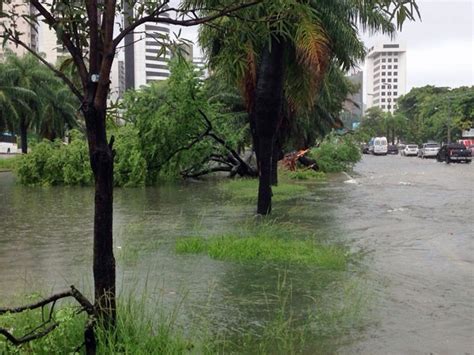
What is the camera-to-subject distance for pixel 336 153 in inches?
1407

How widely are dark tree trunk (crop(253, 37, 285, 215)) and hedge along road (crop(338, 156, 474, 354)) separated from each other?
83.8 inches

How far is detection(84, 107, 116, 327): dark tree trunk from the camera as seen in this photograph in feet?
14.8

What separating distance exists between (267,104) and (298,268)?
570cm

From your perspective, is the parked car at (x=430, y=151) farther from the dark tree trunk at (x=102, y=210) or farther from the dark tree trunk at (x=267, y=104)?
the dark tree trunk at (x=102, y=210)

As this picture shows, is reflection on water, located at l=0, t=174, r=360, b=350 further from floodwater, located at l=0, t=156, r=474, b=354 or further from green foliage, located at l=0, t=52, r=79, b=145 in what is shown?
green foliage, located at l=0, t=52, r=79, b=145

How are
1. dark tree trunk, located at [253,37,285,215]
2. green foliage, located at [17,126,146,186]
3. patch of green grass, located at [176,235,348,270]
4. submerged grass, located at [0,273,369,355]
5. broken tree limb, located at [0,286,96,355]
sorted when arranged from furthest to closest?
green foliage, located at [17,126,146,186] → dark tree trunk, located at [253,37,285,215] → patch of green grass, located at [176,235,348,270] → submerged grass, located at [0,273,369,355] → broken tree limb, located at [0,286,96,355]

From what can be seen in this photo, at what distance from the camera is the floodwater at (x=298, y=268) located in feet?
19.8

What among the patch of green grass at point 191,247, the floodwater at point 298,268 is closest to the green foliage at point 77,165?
the floodwater at point 298,268

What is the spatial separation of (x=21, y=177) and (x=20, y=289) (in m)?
21.2

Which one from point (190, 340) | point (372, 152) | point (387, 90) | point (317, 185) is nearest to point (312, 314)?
point (190, 340)

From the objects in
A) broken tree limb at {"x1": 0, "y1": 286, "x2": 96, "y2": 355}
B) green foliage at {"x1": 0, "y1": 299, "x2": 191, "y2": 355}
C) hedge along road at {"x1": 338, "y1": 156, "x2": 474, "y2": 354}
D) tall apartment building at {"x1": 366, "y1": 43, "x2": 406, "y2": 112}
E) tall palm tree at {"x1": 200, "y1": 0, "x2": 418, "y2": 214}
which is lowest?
hedge along road at {"x1": 338, "y1": 156, "x2": 474, "y2": 354}

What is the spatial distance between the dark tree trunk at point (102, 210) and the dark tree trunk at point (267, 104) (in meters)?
8.99

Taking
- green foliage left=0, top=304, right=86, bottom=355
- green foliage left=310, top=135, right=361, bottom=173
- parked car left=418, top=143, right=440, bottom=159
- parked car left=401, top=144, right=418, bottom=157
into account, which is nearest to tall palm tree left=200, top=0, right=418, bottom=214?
green foliage left=0, top=304, right=86, bottom=355

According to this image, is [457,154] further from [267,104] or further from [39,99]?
[267,104]
